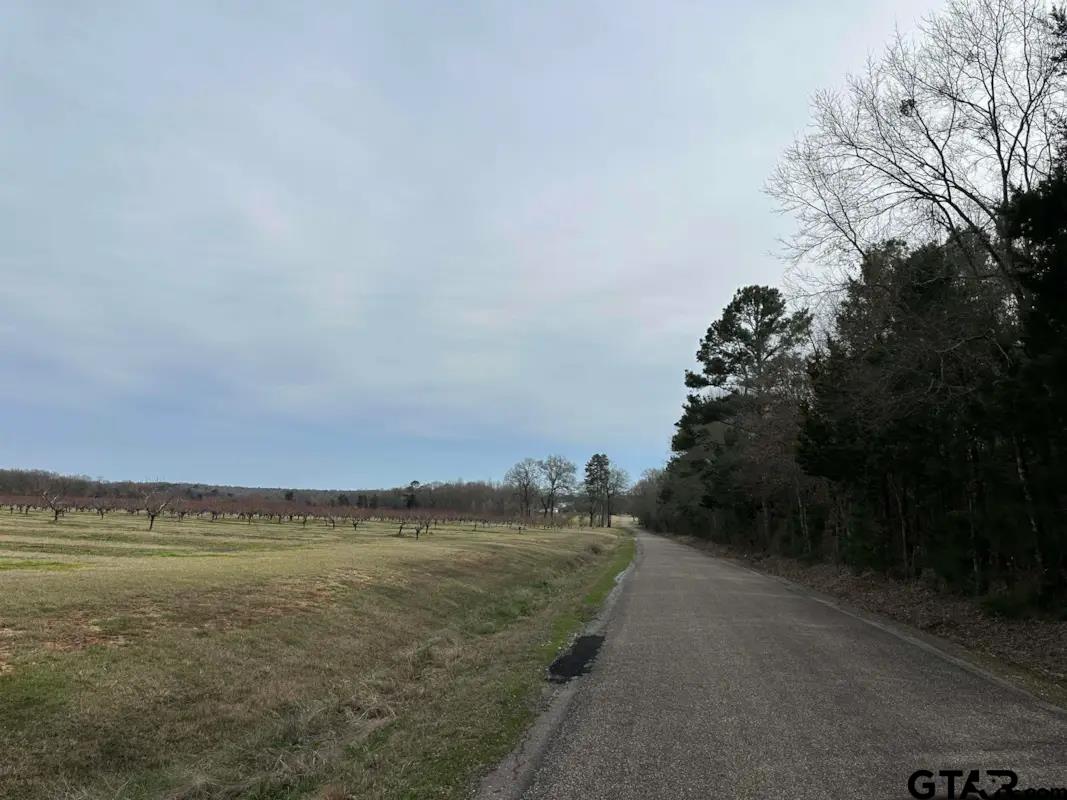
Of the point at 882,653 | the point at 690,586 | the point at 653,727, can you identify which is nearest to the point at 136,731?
the point at 653,727

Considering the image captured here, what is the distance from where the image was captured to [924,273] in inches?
547

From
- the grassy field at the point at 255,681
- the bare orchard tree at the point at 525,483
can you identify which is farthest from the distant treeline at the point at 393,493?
the grassy field at the point at 255,681

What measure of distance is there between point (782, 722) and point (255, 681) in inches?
350

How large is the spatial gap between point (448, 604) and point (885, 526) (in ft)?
48.0

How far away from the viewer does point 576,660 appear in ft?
30.9

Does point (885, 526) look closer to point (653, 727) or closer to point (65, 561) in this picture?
point (653, 727)

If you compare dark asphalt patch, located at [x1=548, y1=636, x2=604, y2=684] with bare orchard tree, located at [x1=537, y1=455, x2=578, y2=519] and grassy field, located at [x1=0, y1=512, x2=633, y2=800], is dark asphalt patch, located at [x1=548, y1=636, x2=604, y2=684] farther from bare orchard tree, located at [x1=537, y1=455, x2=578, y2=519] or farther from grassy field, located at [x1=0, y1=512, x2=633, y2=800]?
bare orchard tree, located at [x1=537, y1=455, x2=578, y2=519]

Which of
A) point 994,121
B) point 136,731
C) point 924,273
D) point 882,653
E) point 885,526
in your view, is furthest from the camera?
point 885,526

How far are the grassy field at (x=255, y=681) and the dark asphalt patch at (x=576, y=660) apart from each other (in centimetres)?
35

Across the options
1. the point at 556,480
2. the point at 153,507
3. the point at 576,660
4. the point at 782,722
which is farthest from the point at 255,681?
the point at 556,480

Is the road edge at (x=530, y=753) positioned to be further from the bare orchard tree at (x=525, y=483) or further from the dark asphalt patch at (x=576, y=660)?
the bare orchard tree at (x=525, y=483)

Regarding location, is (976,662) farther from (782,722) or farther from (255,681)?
(255,681)

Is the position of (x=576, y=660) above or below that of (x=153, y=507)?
below

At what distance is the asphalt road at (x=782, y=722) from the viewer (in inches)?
188
